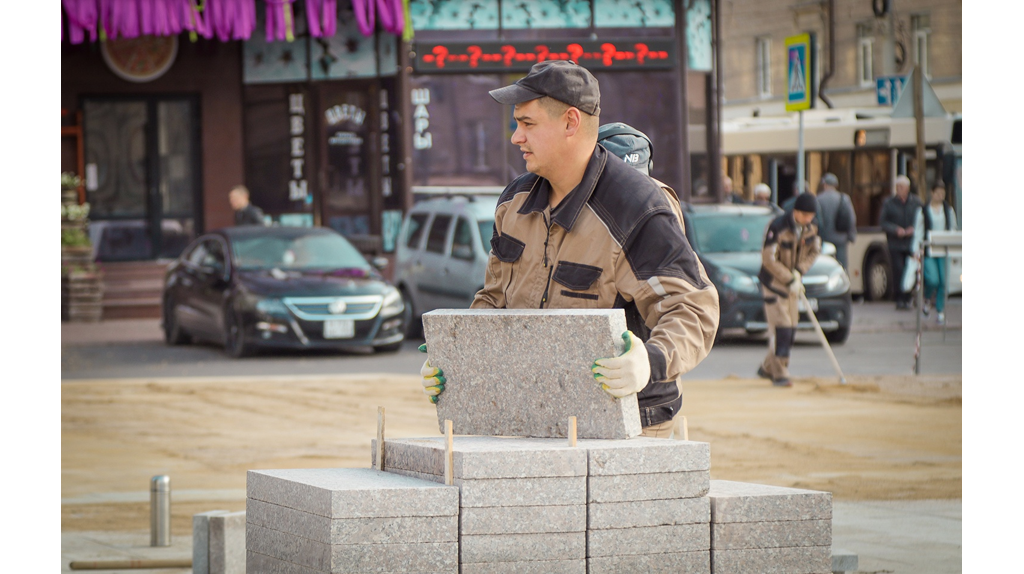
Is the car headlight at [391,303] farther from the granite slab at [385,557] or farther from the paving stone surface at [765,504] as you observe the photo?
the granite slab at [385,557]

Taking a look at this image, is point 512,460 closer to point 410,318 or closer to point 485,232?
point 485,232

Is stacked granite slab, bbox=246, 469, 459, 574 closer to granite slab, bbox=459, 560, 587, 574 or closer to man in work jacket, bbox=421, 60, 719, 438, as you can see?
granite slab, bbox=459, 560, 587, 574

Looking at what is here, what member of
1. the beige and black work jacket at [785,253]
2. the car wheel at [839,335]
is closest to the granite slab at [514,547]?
the beige and black work jacket at [785,253]

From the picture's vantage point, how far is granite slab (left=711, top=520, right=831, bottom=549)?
4332 mm

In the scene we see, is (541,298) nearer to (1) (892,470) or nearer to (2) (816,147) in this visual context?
(1) (892,470)

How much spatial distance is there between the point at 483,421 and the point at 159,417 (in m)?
9.88

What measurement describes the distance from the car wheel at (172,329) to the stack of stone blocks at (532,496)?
15.8 metres

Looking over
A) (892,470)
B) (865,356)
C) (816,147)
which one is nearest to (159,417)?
(892,470)

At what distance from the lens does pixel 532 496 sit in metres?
4.12

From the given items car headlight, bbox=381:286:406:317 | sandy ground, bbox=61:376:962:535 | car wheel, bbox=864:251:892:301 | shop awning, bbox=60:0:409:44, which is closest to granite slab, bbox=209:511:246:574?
sandy ground, bbox=61:376:962:535

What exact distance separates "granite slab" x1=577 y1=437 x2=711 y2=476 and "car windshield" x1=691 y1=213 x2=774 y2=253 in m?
15.4

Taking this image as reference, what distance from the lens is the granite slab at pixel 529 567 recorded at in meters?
4.14

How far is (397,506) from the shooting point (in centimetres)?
409

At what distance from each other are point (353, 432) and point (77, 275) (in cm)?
1257
